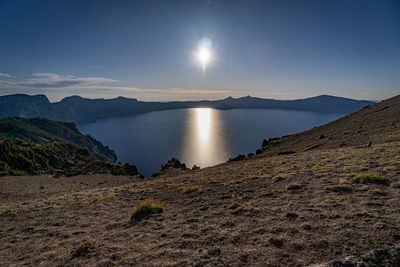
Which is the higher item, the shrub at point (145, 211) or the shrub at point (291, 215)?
the shrub at point (291, 215)

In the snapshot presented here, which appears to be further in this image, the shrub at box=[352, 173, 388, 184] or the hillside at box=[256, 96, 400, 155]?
the hillside at box=[256, 96, 400, 155]

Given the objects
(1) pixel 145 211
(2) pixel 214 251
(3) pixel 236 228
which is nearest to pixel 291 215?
(3) pixel 236 228

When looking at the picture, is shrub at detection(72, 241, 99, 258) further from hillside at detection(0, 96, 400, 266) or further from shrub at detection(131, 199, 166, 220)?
shrub at detection(131, 199, 166, 220)

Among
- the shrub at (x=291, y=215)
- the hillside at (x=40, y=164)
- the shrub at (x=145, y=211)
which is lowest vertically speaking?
the hillside at (x=40, y=164)

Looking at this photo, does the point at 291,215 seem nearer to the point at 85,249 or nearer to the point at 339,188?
the point at 339,188

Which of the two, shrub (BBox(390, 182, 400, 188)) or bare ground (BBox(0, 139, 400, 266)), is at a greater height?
shrub (BBox(390, 182, 400, 188))

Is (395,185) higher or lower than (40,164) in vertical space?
higher

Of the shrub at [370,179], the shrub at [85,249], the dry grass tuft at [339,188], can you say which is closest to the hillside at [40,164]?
the shrub at [85,249]

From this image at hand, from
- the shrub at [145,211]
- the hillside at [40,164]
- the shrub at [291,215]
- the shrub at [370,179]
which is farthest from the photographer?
the hillside at [40,164]

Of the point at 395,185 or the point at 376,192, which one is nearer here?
the point at 376,192

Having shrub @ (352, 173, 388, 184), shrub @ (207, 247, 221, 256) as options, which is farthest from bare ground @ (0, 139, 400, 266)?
shrub @ (352, 173, 388, 184)

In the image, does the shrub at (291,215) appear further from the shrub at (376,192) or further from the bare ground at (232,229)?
the shrub at (376,192)

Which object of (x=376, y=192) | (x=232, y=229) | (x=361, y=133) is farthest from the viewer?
(x=361, y=133)

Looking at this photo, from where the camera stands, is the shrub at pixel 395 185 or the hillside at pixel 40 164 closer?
the shrub at pixel 395 185
